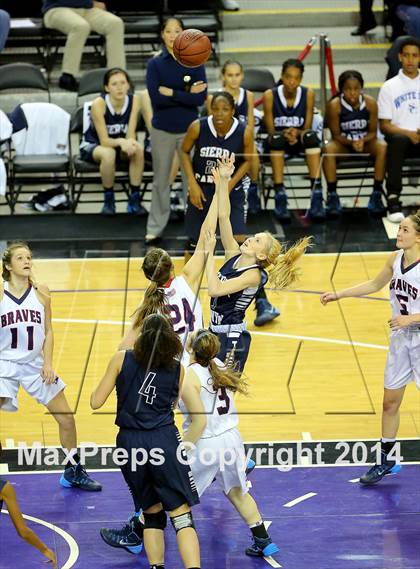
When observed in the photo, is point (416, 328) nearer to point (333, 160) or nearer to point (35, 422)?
point (35, 422)

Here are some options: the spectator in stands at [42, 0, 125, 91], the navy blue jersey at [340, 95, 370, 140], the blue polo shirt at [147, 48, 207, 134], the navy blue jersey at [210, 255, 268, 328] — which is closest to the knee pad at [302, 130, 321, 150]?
the navy blue jersey at [340, 95, 370, 140]

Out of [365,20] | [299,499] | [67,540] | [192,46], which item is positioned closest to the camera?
[67,540]

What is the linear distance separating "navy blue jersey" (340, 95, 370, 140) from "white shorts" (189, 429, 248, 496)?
224 inches

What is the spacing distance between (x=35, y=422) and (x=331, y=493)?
2.09 metres

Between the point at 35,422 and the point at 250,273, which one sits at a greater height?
the point at 250,273

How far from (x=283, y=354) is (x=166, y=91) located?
297cm

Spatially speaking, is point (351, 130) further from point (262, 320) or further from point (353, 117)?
point (262, 320)

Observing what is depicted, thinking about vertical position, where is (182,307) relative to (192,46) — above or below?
below

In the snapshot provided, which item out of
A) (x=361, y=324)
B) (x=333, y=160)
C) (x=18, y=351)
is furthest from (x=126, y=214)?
(x=18, y=351)

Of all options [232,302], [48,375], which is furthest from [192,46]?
[48,375]

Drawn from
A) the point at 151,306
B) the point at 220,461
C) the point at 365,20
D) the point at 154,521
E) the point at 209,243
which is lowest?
the point at 154,521

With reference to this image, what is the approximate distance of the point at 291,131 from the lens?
10961 millimetres

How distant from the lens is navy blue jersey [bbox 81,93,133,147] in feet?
36.3

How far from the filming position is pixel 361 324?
9.04 m
